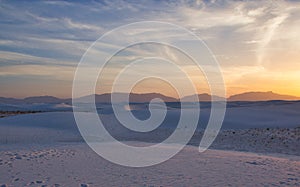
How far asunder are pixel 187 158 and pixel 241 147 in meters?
6.19

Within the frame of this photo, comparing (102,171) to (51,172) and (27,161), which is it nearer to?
(51,172)

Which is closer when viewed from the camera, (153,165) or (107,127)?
(153,165)

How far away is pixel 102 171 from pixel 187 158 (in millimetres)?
3200

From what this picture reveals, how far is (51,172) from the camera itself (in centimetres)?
835

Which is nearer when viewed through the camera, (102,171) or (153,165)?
(102,171)

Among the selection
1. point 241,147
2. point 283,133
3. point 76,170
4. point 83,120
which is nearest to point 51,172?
point 76,170

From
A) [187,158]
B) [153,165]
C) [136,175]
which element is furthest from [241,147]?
[136,175]

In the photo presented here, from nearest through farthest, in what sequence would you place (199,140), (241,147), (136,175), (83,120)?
1. (136,175)
2. (241,147)
3. (199,140)
4. (83,120)

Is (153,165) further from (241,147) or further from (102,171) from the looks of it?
(241,147)

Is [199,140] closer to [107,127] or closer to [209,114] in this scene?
[107,127]

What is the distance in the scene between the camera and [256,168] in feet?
30.5

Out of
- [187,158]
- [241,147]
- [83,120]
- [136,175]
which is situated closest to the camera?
[136,175]

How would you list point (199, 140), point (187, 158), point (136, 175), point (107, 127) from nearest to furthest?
point (136, 175)
point (187, 158)
point (199, 140)
point (107, 127)

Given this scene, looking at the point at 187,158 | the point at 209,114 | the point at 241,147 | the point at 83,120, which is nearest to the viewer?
the point at 187,158
